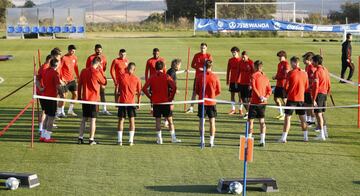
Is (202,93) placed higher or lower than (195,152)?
higher

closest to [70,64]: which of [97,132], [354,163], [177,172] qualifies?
[97,132]

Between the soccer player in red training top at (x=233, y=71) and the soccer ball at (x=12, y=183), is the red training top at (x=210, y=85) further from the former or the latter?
the soccer ball at (x=12, y=183)

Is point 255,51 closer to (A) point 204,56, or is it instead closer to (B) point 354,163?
(A) point 204,56

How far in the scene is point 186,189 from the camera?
455 inches

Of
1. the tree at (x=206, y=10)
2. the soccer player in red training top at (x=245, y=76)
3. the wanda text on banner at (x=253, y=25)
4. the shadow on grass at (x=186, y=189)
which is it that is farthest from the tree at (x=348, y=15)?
the shadow on grass at (x=186, y=189)

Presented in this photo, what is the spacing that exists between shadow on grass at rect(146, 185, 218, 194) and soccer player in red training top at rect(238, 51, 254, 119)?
22.4 ft

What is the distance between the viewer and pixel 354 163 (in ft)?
44.2

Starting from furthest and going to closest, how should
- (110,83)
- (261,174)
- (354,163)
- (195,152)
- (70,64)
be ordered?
(110,83), (70,64), (195,152), (354,163), (261,174)

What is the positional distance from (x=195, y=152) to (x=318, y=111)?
3.42 m

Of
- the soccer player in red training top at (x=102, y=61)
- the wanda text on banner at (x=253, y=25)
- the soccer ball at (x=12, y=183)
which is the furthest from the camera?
the wanda text on banner at (x=253, y=25)

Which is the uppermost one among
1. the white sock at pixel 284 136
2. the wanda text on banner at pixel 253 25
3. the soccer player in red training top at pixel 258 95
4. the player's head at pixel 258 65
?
the wanda text on banner at pixel 253 25

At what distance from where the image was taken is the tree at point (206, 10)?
69750mm

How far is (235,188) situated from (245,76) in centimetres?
783

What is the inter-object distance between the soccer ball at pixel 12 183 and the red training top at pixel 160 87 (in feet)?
14.4
